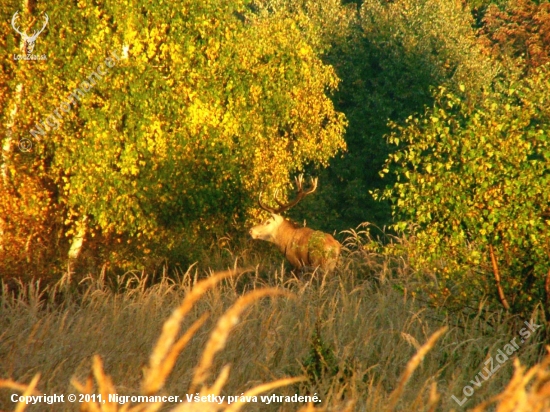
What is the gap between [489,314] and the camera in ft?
25.2

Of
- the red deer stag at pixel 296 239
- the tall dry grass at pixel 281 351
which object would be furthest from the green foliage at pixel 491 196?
the red deer stag at pixel 296 239

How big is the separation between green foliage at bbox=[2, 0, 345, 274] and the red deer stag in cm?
54

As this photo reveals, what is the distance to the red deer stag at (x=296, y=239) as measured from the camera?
1279 cm

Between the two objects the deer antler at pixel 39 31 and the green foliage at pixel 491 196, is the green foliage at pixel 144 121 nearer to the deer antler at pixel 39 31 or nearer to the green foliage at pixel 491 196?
the deer antler at pixel 39 31

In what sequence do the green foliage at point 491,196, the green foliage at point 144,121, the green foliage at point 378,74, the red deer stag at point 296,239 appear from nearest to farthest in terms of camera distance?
1. the green foliage at point 491,196
2. the green foliage at point 144,121
3. the red deer stag at point 296,239
4. the green foliage at point 378,74

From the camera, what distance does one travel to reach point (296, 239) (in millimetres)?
13734

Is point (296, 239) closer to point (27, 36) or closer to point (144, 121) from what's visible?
point (144, 121)

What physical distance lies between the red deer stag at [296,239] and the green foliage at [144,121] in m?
0.54

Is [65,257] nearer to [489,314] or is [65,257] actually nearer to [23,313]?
[23,313]

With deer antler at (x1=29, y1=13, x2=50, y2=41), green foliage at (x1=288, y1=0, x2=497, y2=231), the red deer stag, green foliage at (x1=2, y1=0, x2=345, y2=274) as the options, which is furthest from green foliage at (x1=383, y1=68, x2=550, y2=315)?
green foliage at (x1=288, y1=0, x2=497, y2=231)

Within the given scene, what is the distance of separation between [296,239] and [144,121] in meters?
3.74

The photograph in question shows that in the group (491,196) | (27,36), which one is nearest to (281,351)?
(491,196)

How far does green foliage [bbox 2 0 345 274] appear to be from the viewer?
11203mm

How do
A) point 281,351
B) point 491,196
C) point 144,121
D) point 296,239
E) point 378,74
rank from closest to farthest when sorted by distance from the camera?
point 491,196 → point 281,351 → point 144,121 → point 296,239 → point 378,74
